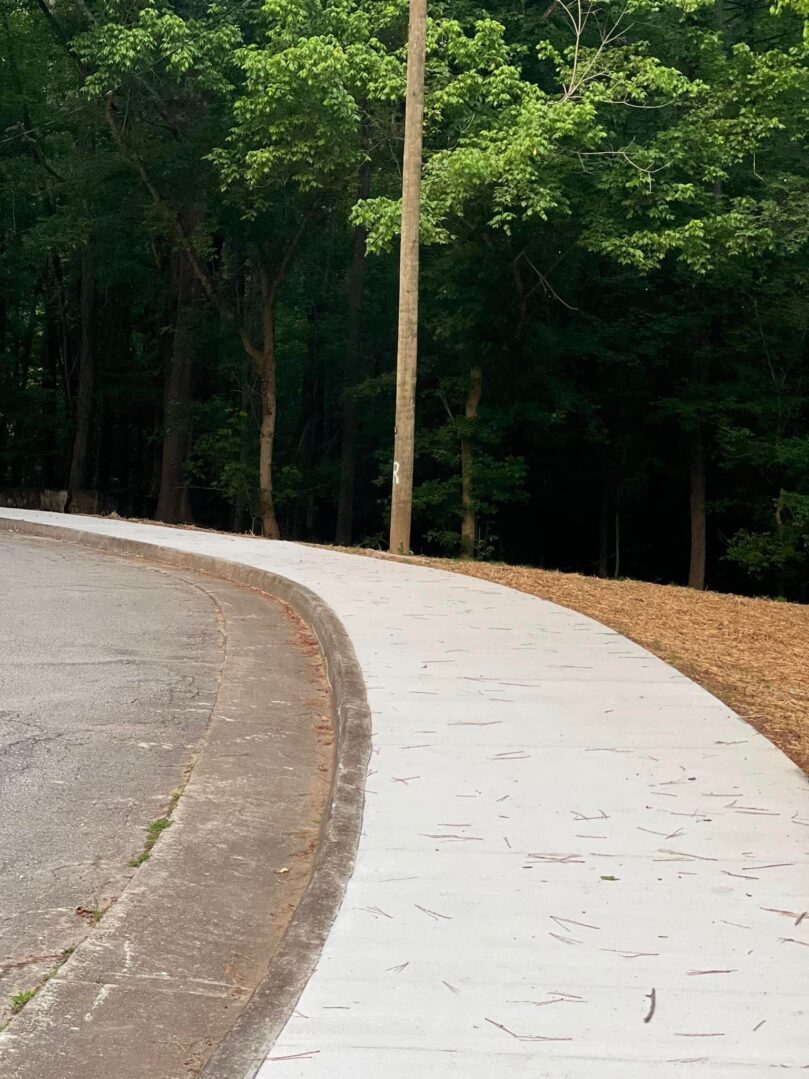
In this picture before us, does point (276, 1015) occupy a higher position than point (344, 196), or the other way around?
point (344, 196)

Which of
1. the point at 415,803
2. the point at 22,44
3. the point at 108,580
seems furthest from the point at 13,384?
the point at 415,803

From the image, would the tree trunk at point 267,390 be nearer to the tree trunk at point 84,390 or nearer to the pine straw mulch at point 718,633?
the tree trunk at point 84,390

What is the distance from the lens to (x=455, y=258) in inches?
1102

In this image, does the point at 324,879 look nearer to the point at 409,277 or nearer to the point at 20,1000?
the point at 20,1000

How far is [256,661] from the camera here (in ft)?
27.9

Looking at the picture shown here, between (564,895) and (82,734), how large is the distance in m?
3.21

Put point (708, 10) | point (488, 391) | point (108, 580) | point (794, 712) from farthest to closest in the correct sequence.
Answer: point (488, 391), point (708, 10), point (108, 580), point (794, 712)

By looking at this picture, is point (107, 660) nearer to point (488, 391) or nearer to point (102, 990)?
point (102, 990)

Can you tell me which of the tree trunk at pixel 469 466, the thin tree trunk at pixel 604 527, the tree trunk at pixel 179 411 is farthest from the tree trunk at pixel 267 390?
the thin tree trunk at pixel 604 527

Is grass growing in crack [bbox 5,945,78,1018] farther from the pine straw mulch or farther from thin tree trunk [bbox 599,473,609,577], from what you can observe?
thin tree trunk [bbox 599,473,609,577]

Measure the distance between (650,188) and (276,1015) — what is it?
22.2 meters

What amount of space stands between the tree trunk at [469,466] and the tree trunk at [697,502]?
267 inches

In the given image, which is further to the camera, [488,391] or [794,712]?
[488,391]

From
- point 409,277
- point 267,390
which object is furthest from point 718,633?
point 267,390
